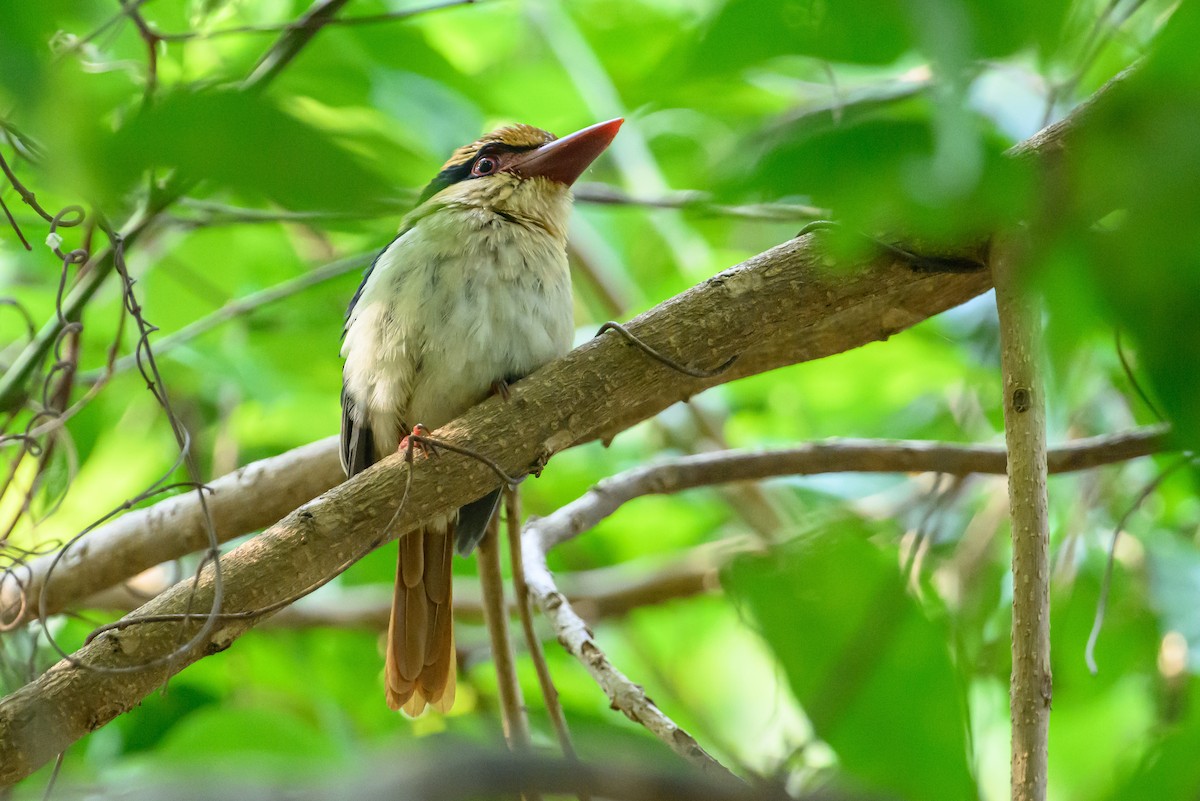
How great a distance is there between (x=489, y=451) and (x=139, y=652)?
0.62 meters

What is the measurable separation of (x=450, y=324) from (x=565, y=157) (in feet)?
2.05

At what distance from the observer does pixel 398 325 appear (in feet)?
7.89

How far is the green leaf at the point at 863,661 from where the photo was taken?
3.16 ft

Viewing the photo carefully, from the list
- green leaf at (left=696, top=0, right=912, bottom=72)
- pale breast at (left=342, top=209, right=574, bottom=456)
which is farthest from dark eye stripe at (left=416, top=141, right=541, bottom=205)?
green leaf at (left=696, top=0, right=912, bottom=72)

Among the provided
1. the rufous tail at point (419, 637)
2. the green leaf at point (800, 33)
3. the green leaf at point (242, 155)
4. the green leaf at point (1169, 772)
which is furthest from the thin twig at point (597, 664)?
the green leaf at point (242, 155)

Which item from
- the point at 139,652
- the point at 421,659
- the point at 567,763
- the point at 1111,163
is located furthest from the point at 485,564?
the point at 1111,163

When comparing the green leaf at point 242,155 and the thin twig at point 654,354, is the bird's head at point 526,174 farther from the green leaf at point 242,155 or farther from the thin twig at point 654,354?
the green leaf at point 242,155

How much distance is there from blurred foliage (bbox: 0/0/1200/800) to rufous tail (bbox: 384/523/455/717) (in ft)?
0.49

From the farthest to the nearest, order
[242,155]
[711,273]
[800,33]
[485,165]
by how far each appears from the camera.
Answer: [711,273], [485,165], [800,33], [242,155]

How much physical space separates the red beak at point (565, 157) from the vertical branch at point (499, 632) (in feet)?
2.89

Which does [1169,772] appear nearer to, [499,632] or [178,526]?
[499,632]

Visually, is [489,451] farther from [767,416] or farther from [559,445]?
[767,416]

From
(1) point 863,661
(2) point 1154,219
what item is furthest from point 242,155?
(1) point 863,661

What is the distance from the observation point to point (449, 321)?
2363 mm
